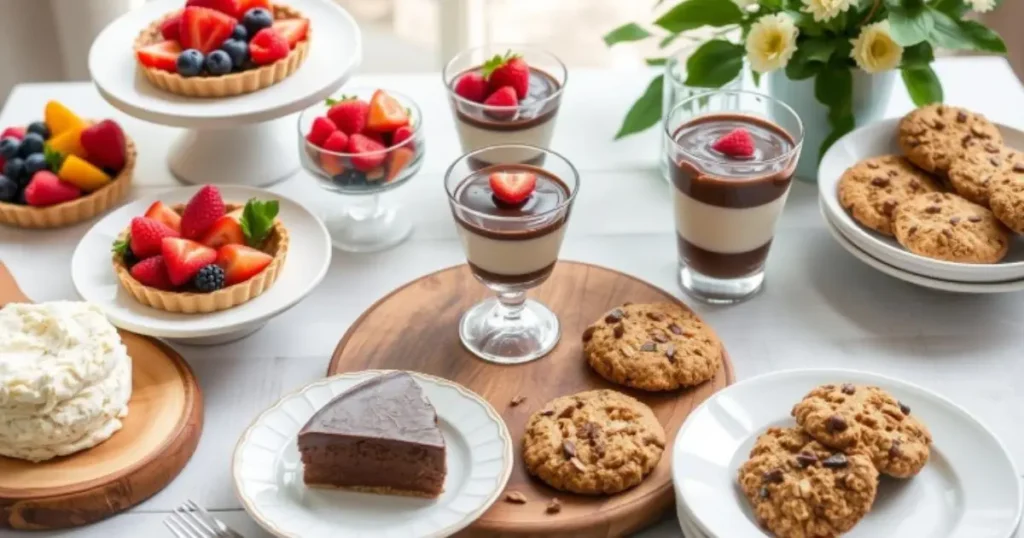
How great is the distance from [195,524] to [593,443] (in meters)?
0.50

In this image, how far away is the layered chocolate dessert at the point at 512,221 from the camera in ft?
5.52

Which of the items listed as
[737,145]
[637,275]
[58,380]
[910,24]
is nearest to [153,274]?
[58,380]

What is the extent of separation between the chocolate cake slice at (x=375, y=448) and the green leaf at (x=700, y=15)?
0.93 m

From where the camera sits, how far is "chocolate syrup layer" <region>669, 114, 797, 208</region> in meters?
1.77

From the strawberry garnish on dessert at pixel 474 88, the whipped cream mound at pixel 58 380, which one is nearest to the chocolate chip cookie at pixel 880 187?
the strawberry garnish on dessert at pixel 474 88

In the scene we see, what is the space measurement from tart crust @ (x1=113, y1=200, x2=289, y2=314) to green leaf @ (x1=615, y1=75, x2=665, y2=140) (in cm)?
74

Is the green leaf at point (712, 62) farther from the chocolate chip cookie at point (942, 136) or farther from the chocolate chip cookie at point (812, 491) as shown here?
the chocolate chip cookie at point (812, 491)

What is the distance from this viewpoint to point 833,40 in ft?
6.68

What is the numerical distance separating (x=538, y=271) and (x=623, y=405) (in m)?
0.26

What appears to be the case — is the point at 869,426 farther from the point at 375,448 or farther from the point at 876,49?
the point at 876,49

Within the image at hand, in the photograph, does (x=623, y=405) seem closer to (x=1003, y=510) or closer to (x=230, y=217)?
(x=1003, y=510)

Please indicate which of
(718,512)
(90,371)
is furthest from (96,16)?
(718,512)

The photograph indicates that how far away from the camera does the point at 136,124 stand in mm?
2363

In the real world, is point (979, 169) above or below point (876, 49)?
below
